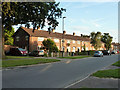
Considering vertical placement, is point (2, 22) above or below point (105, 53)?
above

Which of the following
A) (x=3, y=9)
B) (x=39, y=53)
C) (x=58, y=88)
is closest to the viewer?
(x=58, y=88)

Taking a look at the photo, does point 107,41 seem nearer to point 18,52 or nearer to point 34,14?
point 18,52

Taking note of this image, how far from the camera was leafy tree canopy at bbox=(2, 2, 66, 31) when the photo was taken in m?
16.8

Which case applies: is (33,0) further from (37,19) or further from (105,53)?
(105,53)

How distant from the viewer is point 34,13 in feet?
61.7

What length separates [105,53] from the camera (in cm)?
4944

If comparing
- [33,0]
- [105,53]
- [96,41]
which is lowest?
[105,53]

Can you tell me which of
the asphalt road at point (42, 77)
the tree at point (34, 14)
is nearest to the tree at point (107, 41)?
the tree at point (34, 14)

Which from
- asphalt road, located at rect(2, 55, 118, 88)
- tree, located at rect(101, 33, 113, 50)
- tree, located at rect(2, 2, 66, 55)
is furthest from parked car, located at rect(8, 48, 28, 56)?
tree, located at rect(101, 33, 113, 50)

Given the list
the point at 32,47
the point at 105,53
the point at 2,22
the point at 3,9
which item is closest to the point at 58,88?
the point at 3,9

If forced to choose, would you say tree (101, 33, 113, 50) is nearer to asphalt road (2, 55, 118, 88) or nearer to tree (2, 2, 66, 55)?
tree (2, 2, 66, 55)

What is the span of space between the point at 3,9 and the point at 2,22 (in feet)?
18.4

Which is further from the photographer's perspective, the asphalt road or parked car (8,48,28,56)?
parked car (8,48,28,56)

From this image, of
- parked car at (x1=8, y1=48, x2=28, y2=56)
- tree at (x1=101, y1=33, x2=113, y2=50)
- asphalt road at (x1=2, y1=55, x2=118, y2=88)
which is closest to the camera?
asphalt road at (x1=2, y1=55, x2=118, y2=88)
